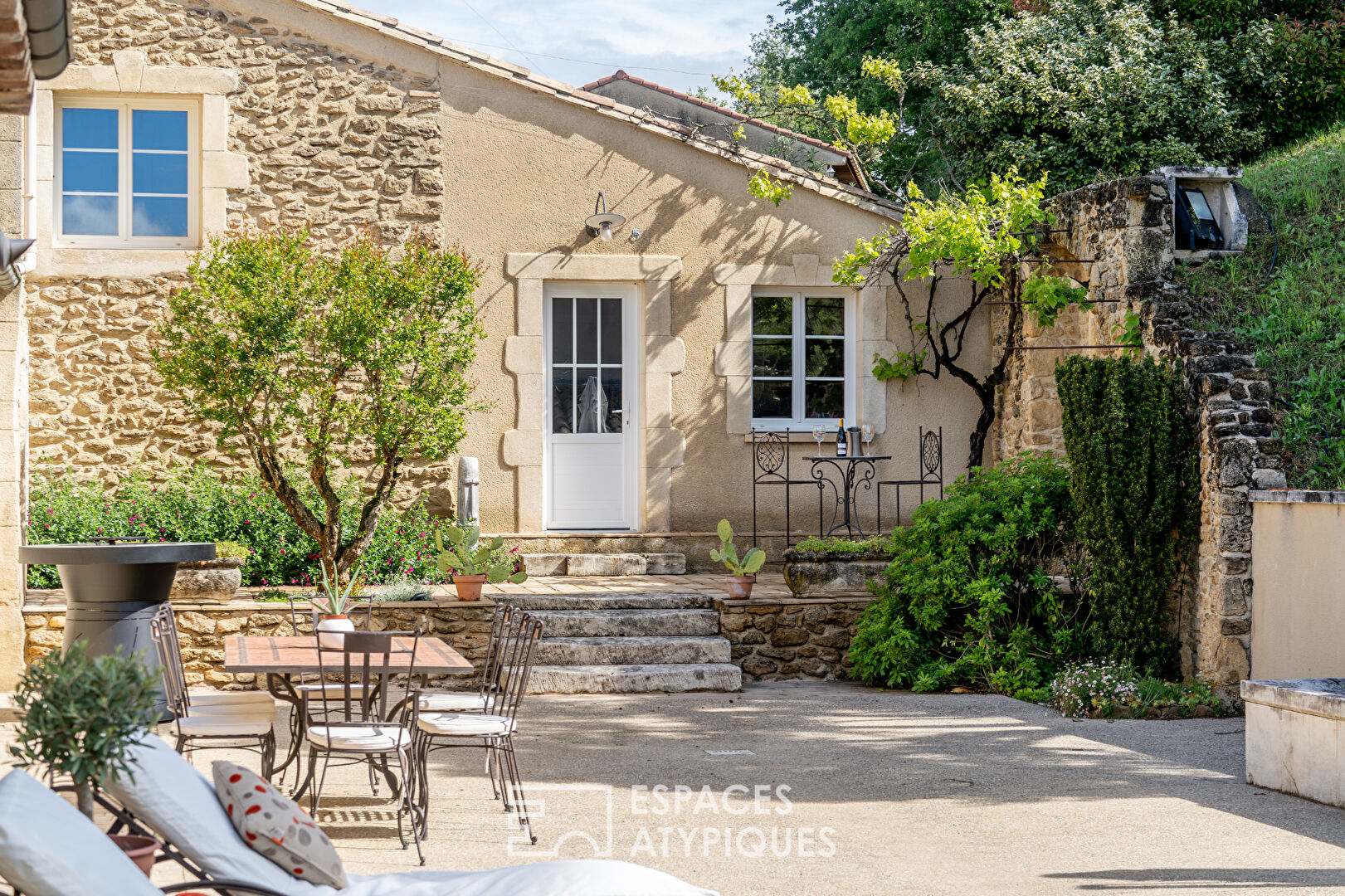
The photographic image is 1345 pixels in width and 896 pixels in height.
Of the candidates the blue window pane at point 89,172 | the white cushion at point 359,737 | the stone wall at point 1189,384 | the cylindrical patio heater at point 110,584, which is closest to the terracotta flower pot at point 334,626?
the white cushion at point 359,737

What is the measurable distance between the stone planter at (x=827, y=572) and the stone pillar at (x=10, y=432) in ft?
15.9

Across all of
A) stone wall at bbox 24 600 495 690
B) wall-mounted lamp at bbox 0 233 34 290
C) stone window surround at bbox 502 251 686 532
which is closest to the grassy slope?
stone window surround at bbox 502 251 686 532

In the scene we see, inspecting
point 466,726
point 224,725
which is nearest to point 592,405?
point 466,726

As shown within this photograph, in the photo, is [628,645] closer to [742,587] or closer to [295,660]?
[742,587]

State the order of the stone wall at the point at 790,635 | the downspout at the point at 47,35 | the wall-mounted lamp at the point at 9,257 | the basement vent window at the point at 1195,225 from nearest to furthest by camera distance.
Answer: the downspout at the point at 47,35, the wall-mounted lamp at the point at 9,257, the stone wall at the point at 790,635, the basement vent window at the point at 1195,225

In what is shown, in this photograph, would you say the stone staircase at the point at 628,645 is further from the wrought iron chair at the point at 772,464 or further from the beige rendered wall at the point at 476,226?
Result: the wrought iron chair at the point at 772,464

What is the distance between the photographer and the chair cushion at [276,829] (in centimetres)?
316

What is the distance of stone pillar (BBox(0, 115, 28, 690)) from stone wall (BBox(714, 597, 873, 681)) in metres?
4.36

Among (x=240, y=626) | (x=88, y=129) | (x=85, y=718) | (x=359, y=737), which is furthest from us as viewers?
(x=88, y=129)

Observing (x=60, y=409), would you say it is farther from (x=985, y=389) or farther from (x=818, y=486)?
(x=985, y=389)

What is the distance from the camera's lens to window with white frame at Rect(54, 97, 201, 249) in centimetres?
945

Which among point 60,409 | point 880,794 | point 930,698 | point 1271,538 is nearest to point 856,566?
point 930,698

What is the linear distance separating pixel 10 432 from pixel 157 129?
3036 mm

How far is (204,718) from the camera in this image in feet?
16.7
